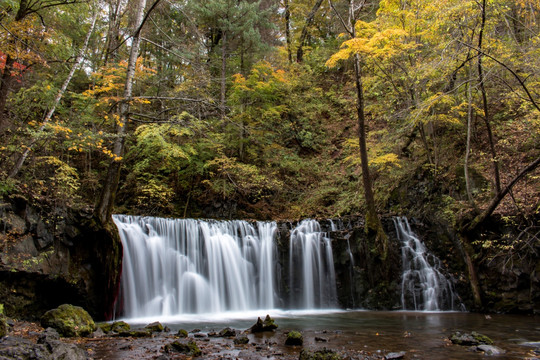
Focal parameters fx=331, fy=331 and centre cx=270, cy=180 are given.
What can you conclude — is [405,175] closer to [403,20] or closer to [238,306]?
[403,20]

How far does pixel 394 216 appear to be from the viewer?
12125 millimetres

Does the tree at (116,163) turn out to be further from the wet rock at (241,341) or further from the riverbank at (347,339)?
the wet rock at (241,341)

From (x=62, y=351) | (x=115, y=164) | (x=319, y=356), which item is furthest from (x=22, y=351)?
(x=115, y=164)

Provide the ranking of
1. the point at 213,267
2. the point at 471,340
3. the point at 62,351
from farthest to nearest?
the point at 213,267 < the point at 471,340 < the point at 62,351

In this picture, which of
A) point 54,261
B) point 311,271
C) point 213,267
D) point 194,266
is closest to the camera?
point 54,261

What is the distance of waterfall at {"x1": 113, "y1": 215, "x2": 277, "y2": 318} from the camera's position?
32.0 feet

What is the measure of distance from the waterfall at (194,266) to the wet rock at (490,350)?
6944 millimetres

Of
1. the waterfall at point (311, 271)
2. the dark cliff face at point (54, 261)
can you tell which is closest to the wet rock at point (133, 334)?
the dark cliff face at point (54, 261)

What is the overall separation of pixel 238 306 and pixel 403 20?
11506 mm

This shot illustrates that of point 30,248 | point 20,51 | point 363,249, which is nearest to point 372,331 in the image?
point 363,249

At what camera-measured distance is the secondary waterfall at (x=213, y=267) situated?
32.3 feet

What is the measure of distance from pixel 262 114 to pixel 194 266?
8187mm

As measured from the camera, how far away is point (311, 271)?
1178cm

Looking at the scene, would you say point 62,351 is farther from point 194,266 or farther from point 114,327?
point 194,266
